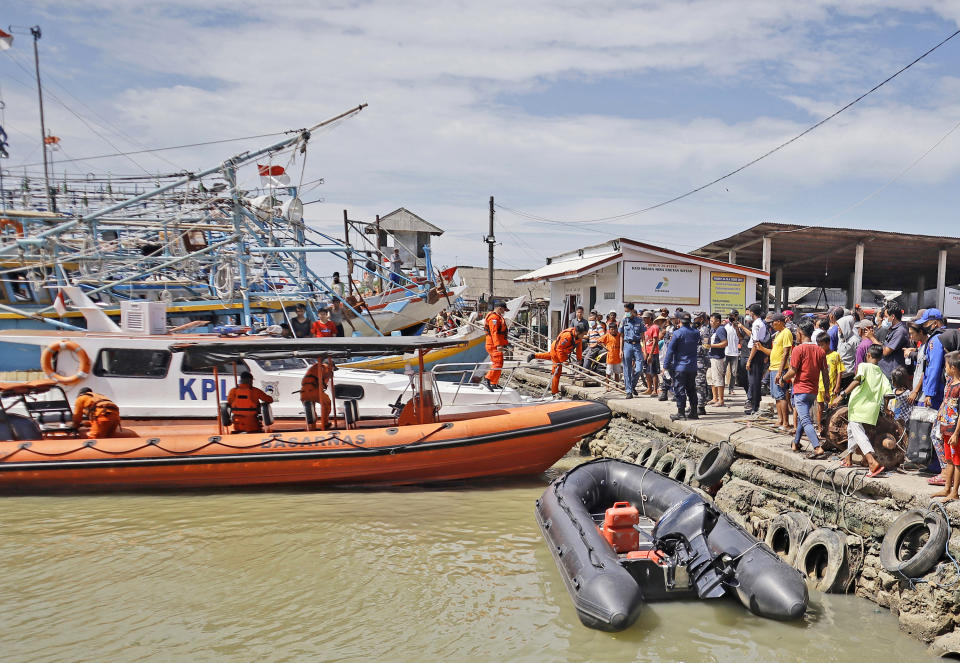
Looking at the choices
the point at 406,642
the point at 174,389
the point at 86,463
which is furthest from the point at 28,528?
the point at 406,642

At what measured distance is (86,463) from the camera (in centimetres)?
782

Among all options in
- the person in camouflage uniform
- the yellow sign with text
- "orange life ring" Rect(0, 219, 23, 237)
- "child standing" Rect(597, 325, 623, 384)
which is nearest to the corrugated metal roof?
the yellow sign with text

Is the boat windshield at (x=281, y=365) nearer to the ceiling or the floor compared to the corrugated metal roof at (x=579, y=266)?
nearer to the floor

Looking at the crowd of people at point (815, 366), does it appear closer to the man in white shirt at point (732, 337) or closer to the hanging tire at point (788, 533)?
the man in white shirt at point (732, 337)

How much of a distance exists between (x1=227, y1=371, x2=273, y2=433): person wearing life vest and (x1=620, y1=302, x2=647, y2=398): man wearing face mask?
237 inches

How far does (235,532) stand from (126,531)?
1.24m

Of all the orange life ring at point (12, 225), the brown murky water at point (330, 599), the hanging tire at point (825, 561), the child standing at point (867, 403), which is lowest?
Answer: the brown murky water at point (330, 599)

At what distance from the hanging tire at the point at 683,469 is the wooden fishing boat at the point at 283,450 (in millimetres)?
1209

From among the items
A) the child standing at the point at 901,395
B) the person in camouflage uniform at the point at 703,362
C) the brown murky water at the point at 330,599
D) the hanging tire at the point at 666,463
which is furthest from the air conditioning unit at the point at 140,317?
the child standing at the point at 901,395

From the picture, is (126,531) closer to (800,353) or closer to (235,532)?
(235,532)

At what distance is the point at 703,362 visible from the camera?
10.7 metres

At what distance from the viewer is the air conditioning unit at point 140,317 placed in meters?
9.84

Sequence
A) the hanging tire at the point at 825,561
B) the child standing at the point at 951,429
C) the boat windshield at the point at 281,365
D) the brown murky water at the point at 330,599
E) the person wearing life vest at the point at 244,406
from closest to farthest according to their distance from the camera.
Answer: the brown murky water at the point at 330,599 → the child standing at the point at 951,429 → the hanging tire at the point at 825,561 → the person wearing life vest at the point at 244,406 → the boat windshield at the point at 281,365

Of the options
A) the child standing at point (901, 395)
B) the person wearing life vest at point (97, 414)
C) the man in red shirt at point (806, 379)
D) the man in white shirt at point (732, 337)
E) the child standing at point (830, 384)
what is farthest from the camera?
the man in white shirt at point (732, 337)
